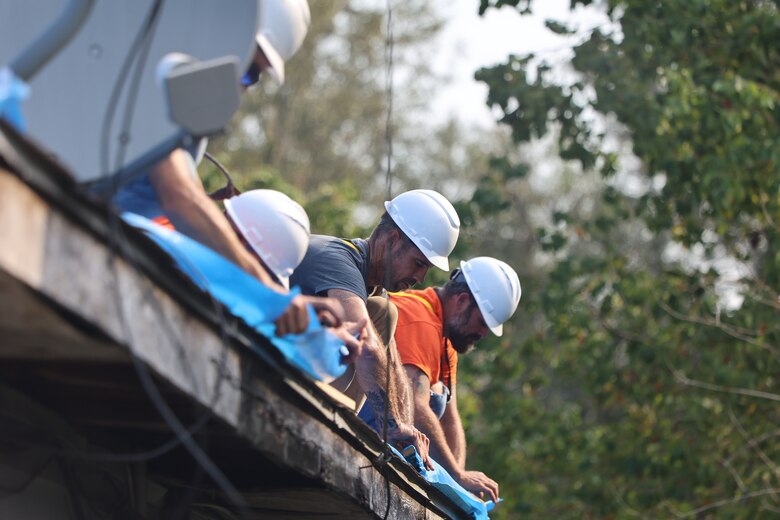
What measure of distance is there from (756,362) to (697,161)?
2072 millimetres

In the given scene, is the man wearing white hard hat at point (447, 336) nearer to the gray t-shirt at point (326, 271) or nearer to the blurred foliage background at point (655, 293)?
the gray t-shirt at point (326, 271)

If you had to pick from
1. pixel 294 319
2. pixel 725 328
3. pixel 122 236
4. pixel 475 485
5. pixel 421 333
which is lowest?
pixel 725 328

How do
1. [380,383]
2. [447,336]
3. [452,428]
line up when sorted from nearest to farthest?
[380,383] → [447,336] → [452,428]

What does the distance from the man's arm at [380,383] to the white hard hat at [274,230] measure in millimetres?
772

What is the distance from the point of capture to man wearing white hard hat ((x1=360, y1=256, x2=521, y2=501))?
6.82 m

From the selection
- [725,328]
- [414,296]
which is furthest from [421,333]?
[725,328]

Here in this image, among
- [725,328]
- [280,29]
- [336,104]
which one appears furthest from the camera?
[336,104]

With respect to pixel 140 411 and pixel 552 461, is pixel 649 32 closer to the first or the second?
pixel 552 461

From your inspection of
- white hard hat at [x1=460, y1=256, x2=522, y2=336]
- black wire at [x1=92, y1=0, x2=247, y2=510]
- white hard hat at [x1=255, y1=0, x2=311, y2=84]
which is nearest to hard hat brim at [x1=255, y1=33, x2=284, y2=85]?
white hard hat at [x1=255, y1=0, x2=311, y2=84]

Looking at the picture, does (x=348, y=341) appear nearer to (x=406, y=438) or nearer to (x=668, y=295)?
(x=406, y=438)

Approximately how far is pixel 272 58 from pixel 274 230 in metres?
0.62

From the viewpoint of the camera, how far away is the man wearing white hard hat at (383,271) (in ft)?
19.0

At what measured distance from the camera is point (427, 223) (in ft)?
23.1

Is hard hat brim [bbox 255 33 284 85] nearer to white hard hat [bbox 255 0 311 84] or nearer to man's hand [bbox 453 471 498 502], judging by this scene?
white hard hat [bbox 255 0 311 84]
